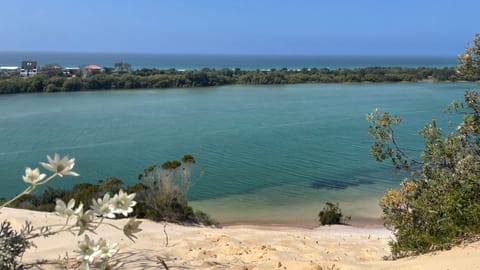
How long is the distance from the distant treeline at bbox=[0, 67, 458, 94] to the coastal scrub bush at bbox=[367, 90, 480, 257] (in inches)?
1899

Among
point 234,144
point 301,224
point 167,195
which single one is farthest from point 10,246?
point 234,144

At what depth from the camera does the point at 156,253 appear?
4.49m

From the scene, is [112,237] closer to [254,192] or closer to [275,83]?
[254,192]

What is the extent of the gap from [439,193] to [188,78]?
52453mm

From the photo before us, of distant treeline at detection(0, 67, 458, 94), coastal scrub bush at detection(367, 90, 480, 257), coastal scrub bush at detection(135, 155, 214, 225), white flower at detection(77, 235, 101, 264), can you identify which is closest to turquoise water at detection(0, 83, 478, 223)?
coastal scrub bush at detection(135, 155, 214, 225)

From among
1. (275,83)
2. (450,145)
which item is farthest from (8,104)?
(450,145)

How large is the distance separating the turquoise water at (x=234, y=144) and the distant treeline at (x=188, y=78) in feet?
21.3

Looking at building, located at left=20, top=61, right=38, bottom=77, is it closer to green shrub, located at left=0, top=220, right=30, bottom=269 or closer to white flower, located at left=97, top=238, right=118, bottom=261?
green shrub, located at left=0, top=220, right=30, bottom=269

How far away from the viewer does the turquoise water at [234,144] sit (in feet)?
46.9

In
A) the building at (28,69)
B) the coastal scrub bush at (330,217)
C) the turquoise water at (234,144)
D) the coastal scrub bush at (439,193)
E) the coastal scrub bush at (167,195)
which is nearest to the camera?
the coastal scrub bush at (439,193)

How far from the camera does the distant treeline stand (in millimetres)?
48966

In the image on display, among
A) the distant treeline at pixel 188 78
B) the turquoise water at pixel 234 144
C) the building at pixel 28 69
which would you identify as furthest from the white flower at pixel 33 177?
the building at pixel 28 69

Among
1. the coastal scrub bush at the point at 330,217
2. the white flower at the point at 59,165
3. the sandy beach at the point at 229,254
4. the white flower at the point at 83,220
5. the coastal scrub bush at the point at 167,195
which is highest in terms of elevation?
the white flower at the point at 59,165

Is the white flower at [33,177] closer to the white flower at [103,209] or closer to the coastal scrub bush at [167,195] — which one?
the white flower at [103,209]
